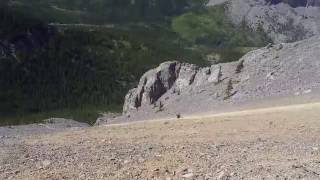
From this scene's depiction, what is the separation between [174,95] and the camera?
196 feet

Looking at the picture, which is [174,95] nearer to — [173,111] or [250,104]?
[173,111]

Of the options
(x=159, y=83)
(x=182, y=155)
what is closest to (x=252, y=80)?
(x=159, y=83)

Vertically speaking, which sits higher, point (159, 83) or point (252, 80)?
point (252, 80)

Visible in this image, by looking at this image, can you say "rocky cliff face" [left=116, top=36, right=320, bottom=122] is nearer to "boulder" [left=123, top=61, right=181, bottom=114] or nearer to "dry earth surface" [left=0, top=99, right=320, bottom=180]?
"boulder" [left=123, top=61, right=181, bottom=114]

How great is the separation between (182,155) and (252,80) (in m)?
29.4

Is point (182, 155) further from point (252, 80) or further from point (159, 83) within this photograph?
point (159, 83)

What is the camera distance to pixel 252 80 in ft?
148

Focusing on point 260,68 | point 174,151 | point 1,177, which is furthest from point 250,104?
point 1,177

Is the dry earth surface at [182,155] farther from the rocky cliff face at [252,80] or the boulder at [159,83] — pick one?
the boulder at [159,83]

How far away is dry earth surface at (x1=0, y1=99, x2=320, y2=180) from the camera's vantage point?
14.4 meters

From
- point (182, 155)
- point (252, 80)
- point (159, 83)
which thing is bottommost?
point (159, 83)

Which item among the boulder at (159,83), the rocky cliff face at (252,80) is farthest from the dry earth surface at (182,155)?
the boulder at (159,83)

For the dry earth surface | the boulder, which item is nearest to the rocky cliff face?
the boulder

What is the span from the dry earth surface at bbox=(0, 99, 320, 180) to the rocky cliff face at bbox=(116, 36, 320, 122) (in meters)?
16.7
